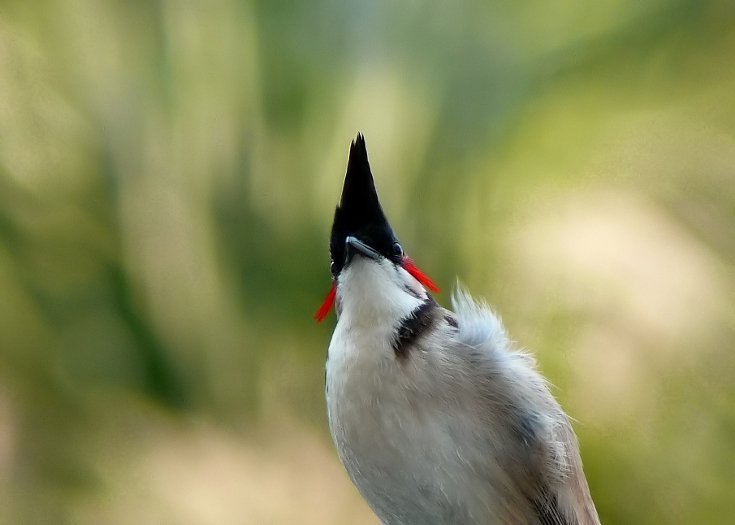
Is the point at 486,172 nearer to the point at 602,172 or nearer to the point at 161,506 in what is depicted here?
the point at 602,172

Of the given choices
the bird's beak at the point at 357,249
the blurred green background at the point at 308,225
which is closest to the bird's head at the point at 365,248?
the bird's beak at the point at 357,249

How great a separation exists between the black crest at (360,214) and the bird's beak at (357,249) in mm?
11

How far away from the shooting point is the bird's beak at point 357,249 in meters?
0.75

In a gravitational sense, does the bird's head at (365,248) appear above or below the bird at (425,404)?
above

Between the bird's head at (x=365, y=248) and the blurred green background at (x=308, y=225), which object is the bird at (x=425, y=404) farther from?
the blurred green background at (x=308, y=225)

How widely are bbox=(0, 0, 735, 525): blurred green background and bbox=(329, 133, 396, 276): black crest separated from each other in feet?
0.93

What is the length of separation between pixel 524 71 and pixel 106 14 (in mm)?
659

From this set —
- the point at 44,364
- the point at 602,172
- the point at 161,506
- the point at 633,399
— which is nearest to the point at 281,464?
the point at 161,506

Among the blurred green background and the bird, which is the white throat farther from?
the blurred green background

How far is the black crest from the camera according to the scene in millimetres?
752

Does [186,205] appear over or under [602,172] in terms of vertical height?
under

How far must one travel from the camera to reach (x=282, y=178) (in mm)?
1083

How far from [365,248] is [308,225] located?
0.34m

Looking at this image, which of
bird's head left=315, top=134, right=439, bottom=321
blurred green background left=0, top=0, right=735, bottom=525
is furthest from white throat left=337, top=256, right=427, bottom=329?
blurred green background left=0, top=0, right=735, bottom=525
